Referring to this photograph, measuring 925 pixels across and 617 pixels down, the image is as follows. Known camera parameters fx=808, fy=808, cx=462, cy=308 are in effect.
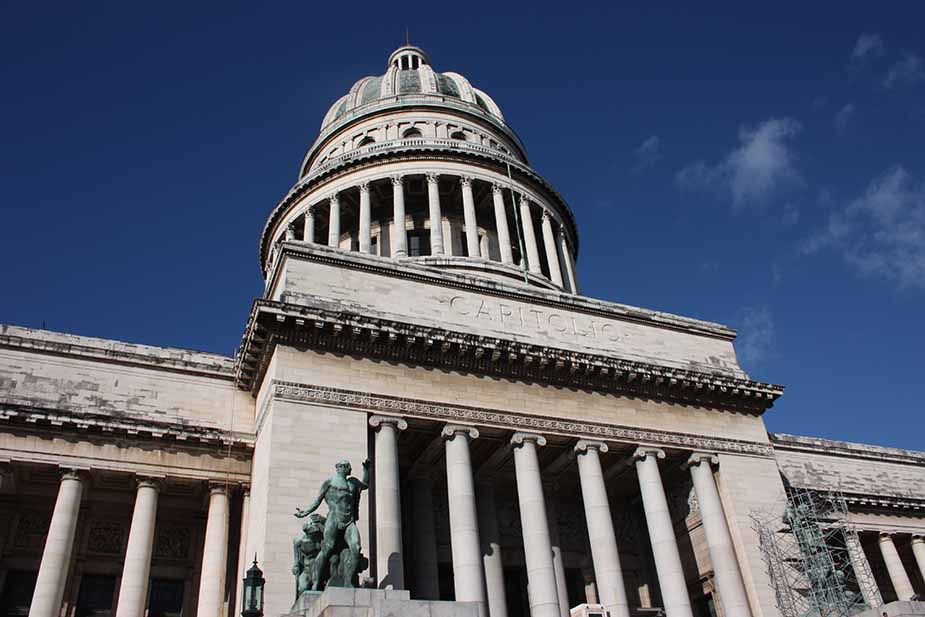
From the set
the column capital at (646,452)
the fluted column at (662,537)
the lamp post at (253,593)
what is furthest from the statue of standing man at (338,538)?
the column capital at (646,452)

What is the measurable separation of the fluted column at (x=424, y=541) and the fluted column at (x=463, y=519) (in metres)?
1.12

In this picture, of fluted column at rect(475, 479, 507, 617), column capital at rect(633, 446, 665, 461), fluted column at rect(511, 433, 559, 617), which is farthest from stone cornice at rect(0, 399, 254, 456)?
column capital at rect(633, 446, 665, 461)

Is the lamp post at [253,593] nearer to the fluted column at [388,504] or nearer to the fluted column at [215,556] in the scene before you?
the fluted column at [388,504]

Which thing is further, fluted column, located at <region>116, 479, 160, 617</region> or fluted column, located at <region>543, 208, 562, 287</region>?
fluted column, located at <region>543, 208, 562, 287</region>

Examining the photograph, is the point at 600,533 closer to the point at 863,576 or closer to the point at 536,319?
the point at 536,319

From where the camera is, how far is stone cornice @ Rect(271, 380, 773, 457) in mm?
20797

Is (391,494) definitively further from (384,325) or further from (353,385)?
(384,325)

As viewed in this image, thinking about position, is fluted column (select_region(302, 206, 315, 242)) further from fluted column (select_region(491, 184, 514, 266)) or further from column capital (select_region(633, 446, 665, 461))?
column capital (select_region(633, 446, 665, 461))

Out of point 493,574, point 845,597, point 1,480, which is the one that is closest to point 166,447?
point 1,480

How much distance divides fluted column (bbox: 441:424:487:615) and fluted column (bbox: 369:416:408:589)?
→ 1.40 m

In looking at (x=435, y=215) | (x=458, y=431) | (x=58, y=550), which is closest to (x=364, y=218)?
(x=435, y=215)

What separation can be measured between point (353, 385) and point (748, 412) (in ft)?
44.5

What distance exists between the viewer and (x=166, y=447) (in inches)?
890

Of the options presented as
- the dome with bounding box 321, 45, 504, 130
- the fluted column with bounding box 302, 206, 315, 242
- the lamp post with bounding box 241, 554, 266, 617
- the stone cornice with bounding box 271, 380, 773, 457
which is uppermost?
the dome with bounding box 321, 45, 504, 130
